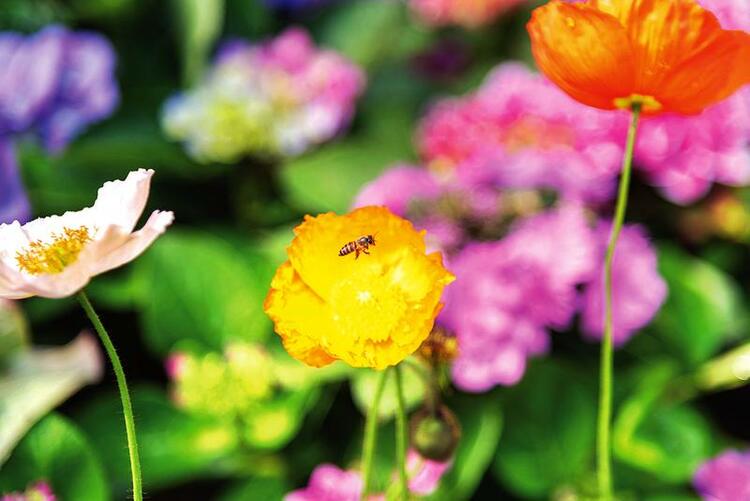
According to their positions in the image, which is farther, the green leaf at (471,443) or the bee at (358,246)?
the green leaf at (471,443)

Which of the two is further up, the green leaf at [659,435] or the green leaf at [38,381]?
the green leaf at [38,381]

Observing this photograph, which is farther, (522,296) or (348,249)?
(522,296)

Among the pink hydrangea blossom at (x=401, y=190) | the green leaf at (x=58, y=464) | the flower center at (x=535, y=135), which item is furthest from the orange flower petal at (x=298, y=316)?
A: the flower center at (x=535, y=135)

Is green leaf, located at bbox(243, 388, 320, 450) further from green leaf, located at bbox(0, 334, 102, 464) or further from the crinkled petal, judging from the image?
the crinkled petal

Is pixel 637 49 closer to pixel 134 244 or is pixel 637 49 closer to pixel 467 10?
pixel 134 244

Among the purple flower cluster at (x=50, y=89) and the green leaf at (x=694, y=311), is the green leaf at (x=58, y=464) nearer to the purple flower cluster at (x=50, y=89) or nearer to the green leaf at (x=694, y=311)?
the purple flower cluster at (x=50, y=89)

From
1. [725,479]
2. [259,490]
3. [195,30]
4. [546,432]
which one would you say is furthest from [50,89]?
[725,479]
